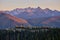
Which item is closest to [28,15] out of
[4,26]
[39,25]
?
[39,25]

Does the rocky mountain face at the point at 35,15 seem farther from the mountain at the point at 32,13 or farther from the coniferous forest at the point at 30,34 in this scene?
the coniferous forest at the point at 30,34

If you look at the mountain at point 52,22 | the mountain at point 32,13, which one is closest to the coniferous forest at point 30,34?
the mountain at point 52,22

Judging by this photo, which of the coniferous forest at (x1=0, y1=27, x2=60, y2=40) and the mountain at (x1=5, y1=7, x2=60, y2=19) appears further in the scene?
the mountain at (x1=5, y1=7, x2=60, y2=19)

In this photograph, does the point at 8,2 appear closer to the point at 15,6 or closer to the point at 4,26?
the point at 15,6

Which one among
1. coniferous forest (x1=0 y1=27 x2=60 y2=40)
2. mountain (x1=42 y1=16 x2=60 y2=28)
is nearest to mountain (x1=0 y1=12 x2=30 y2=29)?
coniferous forest (x1=0 y1=27 x2=60 y2=40)

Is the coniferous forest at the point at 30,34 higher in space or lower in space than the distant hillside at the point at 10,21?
lower

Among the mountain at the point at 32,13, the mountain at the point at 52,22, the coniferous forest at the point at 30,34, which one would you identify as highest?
the mountain at the point at 32,13

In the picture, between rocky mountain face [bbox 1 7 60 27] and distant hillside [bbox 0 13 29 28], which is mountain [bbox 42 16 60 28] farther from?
distant hillside [bbox 0 13 29 28]

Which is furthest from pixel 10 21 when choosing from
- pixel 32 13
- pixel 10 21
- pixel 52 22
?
pixel 52 22
